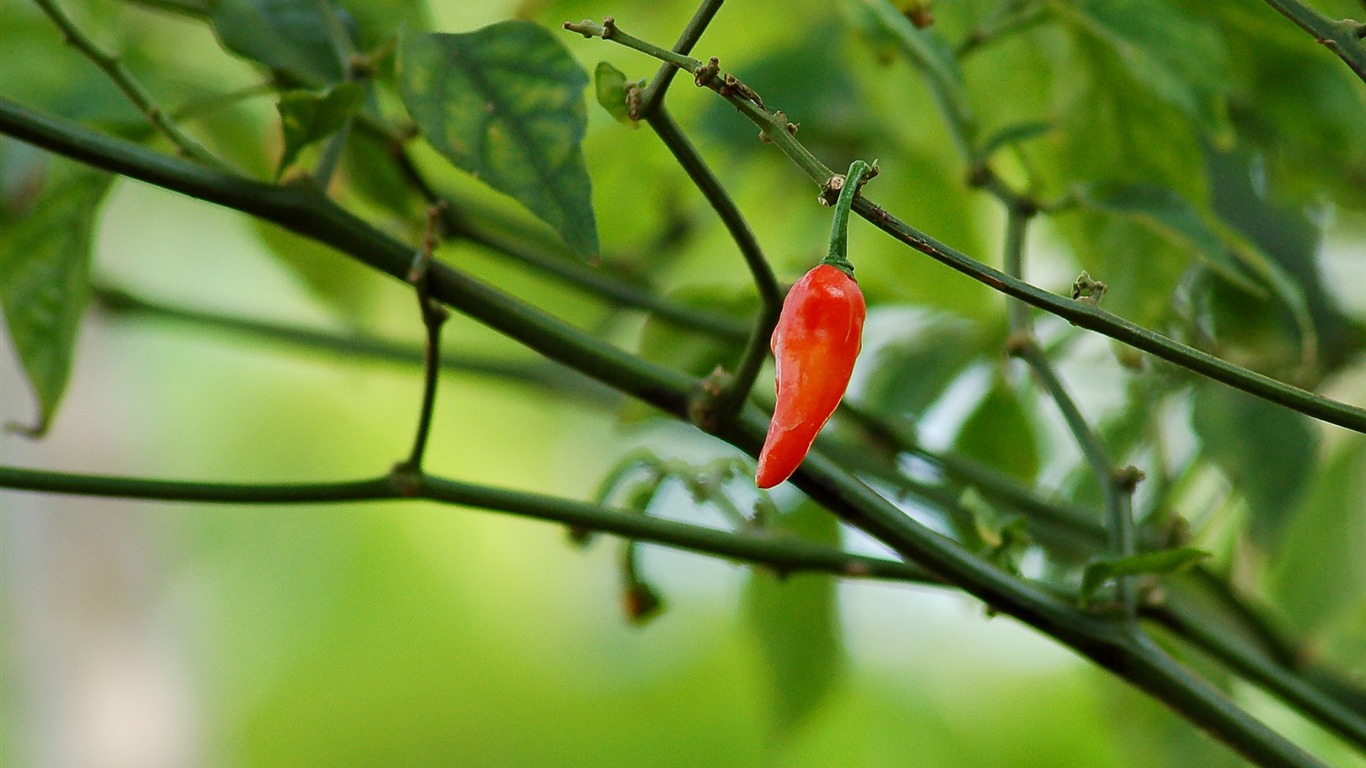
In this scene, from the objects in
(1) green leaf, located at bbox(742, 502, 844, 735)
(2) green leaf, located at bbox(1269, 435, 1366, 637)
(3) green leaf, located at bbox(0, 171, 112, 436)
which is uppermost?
(3) green leaf, located at bbox(0, 171, 112, 436)

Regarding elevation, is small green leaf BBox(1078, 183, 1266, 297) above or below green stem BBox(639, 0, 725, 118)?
below

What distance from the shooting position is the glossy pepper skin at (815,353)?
0.30m

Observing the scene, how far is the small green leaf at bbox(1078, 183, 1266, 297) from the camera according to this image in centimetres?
45

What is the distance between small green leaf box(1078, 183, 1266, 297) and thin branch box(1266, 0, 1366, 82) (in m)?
0.13

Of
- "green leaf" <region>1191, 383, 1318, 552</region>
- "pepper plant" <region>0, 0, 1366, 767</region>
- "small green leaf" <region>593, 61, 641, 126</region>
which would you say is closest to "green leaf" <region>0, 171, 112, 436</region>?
"pepper plant" <region>0, 0, 1366, 767</region>

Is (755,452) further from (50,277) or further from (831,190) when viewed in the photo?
(50,277)

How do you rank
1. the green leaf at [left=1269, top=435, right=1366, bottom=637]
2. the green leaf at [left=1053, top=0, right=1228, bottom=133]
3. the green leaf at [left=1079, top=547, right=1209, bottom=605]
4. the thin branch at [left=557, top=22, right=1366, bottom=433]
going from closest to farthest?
the thin branch at [left=557, top=22, right=1366, bottom=433] → the green leaf at [left=1079, top=547, right=1209, bottom=605] → the green leaf at [left=1053, top=0, right=1228, bottom=133] → the green leaf at [left=1269, top=435, right=1366, bottom=637]

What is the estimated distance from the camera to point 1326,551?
0.73m

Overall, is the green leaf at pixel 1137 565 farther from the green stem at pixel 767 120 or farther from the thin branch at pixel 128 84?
the thin branch at pixel 128 84

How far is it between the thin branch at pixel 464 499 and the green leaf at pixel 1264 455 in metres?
0.22

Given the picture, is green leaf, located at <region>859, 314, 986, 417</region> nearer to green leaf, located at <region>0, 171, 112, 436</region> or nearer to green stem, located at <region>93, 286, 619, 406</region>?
green stem, located at <region>93, 286, 619, 406</region>

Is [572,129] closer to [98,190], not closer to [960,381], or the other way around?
[98,190]

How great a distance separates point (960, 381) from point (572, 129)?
1.25 feet

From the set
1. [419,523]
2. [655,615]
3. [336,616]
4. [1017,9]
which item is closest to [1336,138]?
[1017,9]
